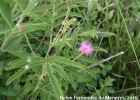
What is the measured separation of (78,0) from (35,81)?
38 cm

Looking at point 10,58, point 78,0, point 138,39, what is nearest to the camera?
point 78,0

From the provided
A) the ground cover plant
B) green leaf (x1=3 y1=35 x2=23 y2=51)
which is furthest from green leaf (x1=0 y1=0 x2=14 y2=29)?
green leaf (x1=3 y1=35 x2=23 y2=51)

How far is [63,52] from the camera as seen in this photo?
1172 millimetres

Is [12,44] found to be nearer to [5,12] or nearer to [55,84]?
[5,12]

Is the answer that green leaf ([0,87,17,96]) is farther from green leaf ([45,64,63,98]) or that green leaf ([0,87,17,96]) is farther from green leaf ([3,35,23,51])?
green leaf ([45,64,63,98])

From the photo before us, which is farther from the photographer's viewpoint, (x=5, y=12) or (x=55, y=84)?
(x=5, y=12)

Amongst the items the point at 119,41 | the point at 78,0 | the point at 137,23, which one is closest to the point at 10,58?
the point at 78,0

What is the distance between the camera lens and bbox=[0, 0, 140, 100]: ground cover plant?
966mm

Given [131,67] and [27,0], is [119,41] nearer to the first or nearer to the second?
[131,67]

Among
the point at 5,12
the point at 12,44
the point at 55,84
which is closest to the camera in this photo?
the point at 55,84

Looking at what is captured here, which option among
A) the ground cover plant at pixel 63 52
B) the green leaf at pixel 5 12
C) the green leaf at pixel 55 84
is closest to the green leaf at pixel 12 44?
the ground cover plant at pixel 63 52

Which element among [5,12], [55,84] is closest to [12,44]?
[5,12]

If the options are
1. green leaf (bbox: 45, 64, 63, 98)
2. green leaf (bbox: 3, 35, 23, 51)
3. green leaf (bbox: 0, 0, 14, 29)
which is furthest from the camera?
green leaf (bbox: 3, 35, 23, 51)

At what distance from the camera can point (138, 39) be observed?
5.33ft
